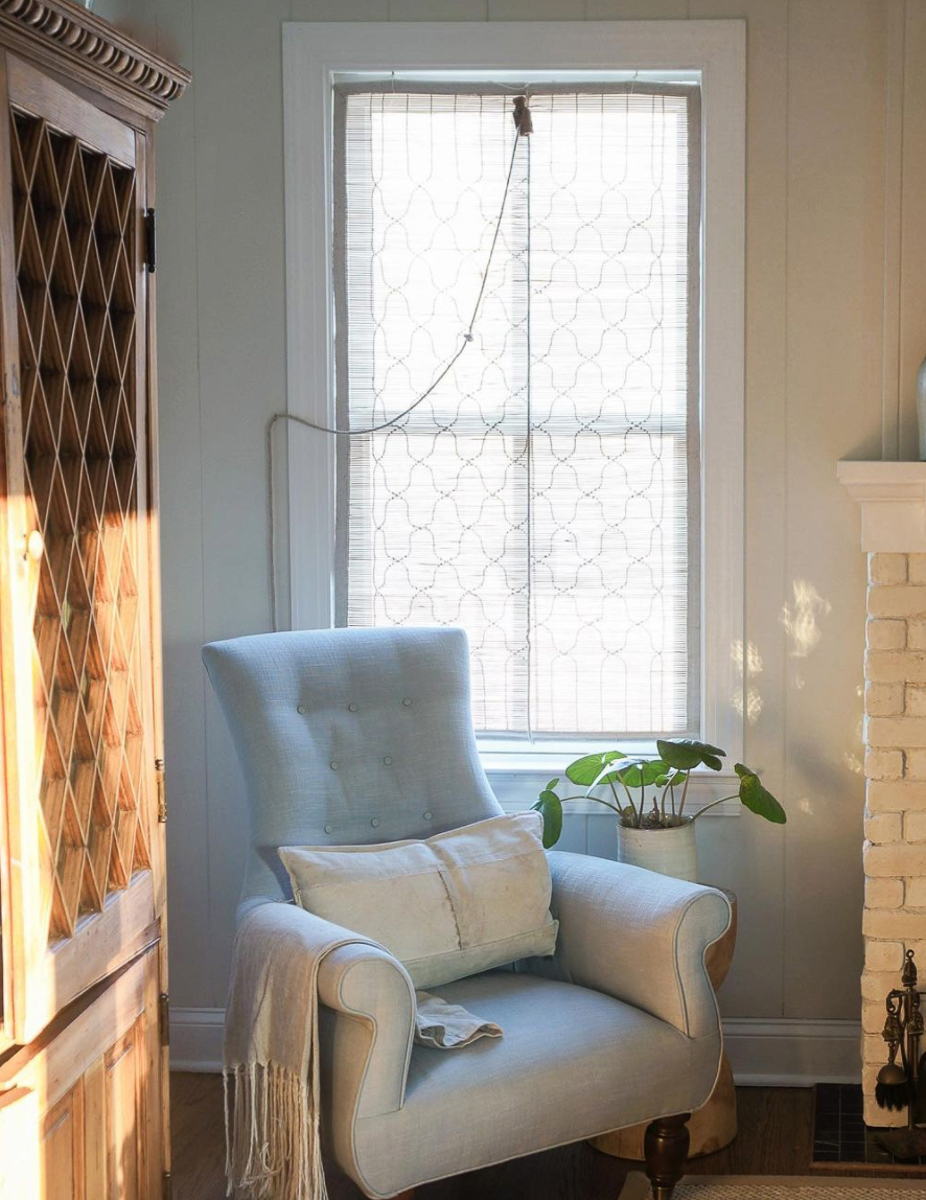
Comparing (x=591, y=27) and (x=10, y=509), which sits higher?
(x=591, y=27)

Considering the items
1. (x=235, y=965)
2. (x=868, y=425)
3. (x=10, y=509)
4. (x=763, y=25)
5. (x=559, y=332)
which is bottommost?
(x=235, y=965)

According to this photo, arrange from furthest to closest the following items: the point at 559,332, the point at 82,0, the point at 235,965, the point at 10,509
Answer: the point at 559,332, the point at 82,0, the point at 235,965, the point at 10,509

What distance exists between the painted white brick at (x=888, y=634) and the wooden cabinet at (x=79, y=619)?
5.23 feet

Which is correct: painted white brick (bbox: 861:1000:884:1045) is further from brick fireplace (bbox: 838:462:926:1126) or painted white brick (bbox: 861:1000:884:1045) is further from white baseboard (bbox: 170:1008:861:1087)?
white baseboard (bbox: 170:1008:861:1087)

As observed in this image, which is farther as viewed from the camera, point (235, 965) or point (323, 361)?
point (323, 361)

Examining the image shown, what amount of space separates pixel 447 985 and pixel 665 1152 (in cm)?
51

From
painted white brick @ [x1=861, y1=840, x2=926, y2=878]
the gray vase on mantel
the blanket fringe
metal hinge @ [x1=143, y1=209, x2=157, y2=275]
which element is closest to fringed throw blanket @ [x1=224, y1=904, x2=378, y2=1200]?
the blanket fringe

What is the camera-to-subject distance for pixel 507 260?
3.14m

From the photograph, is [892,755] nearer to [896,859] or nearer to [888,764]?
[888,764]

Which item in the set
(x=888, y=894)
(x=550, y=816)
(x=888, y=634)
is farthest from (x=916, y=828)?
(x=550, y=816)

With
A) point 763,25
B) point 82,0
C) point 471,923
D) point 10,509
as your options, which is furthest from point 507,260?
point 10,509

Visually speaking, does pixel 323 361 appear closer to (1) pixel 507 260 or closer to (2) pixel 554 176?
(1) pixel 507 260

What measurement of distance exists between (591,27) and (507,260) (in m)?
0.56

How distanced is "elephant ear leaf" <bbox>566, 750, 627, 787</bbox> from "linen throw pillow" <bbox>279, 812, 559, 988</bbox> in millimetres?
307
